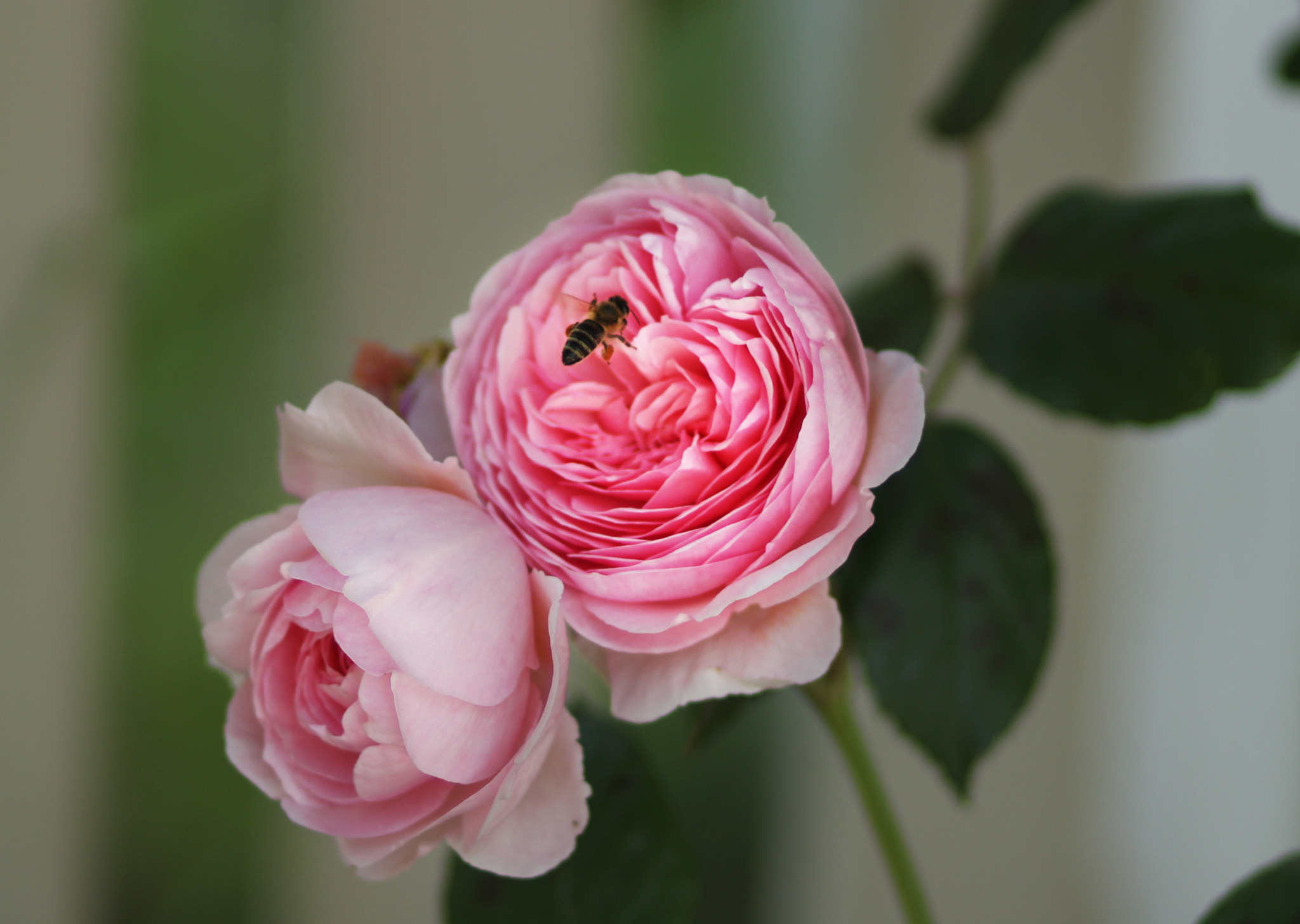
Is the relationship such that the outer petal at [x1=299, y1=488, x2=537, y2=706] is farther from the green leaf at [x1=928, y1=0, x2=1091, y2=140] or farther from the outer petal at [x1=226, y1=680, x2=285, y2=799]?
the green leaf at [x1=928, y1=0, x2=1091, y2=140]

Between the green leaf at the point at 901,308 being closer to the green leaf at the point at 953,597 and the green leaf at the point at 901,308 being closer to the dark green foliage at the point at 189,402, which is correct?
the green leaf at the point at 953,597

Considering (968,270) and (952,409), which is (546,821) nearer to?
(968,270)

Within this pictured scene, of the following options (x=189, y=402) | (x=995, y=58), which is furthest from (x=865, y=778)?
(x=189, y=402)

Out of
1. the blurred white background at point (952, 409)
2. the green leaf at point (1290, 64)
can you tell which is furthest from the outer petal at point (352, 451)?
the blurred white background at point (952, 409)

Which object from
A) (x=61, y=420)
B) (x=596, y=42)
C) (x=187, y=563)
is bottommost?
(x=187, y=563)

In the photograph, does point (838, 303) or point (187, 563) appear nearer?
point (838, 303)

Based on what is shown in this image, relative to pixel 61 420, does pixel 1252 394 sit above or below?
above

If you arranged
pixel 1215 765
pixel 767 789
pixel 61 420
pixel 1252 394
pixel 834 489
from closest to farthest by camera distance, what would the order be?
pixel 834 489 < pixel 1252 394 < pixel 61 420 < pixel 1215 765 < pixel 767 789

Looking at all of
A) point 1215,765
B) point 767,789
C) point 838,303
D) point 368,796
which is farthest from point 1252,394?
point 767,789

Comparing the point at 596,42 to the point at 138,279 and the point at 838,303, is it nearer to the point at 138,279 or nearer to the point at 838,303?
the point at 138,279
